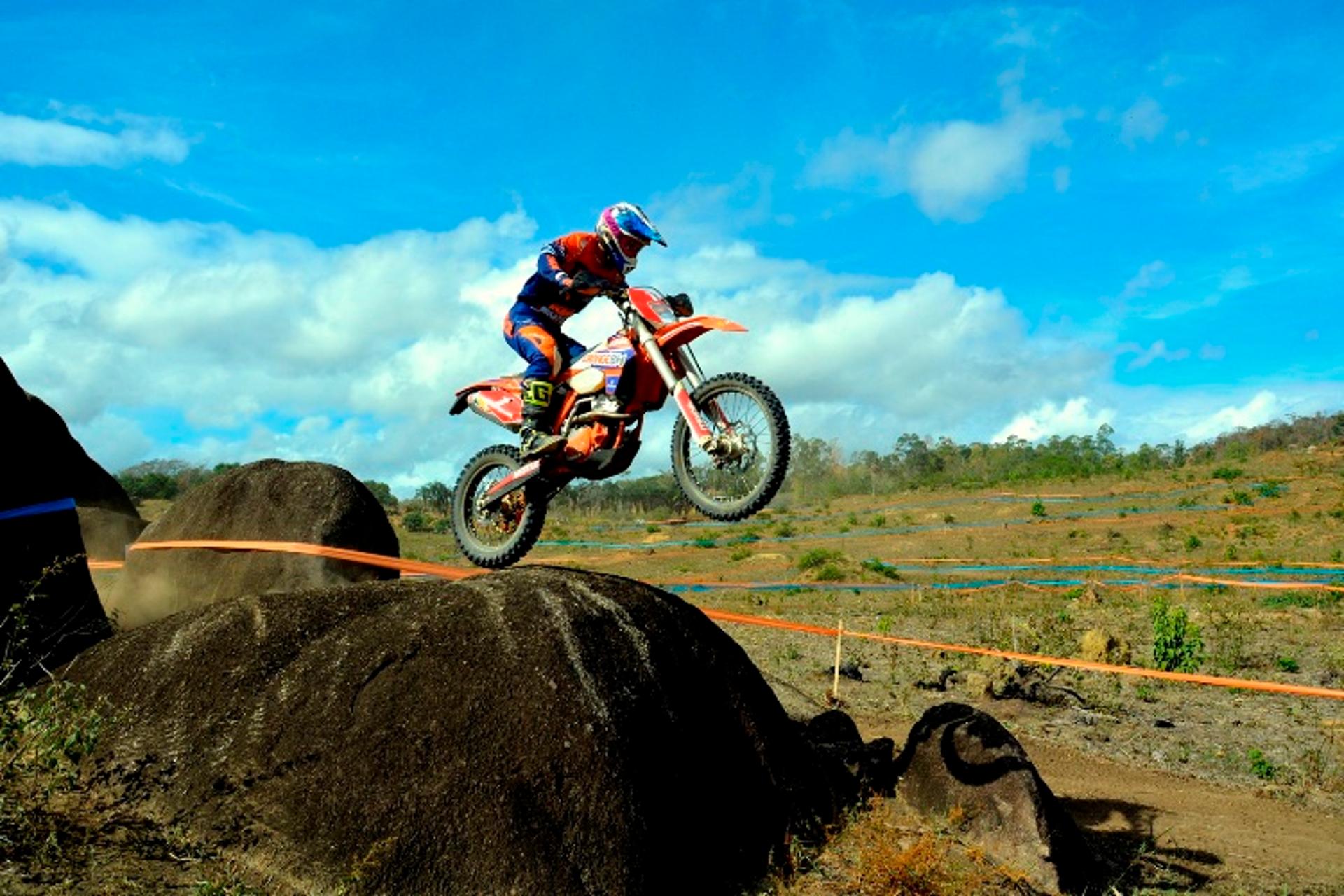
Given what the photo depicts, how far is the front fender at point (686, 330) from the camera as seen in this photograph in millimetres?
6941

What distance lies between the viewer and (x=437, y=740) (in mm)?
6754

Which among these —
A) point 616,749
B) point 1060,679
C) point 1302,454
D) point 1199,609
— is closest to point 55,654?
point 616,749

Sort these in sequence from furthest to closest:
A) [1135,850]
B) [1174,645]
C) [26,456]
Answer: [1174,645] < [1135,850] < [26,456]

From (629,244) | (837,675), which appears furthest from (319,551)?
(837,675)

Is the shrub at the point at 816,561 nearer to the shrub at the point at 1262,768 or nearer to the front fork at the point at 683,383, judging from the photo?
the shrub at the point at 1262,768

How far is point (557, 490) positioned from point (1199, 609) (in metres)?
20.9

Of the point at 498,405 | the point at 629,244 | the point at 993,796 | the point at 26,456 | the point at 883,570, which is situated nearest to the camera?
the point at 629,244

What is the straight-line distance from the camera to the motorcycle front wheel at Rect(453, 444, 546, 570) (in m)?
8.47

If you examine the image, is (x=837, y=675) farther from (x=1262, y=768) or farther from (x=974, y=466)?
(x=974, y=466)

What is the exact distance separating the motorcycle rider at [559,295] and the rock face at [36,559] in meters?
3.45

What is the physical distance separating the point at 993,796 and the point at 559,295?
5.83 metres

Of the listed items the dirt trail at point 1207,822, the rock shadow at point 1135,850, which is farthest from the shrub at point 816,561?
the rock shadow at point 1135,850

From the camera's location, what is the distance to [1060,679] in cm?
1811

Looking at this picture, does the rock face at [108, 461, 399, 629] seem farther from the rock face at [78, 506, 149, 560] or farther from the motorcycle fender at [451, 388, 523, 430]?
the rock face at [78, 506, 149, 560]
